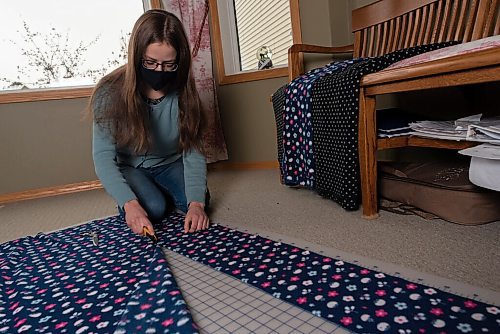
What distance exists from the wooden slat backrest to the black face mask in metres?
0.92

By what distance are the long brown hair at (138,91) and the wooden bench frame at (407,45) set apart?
53 centimetres

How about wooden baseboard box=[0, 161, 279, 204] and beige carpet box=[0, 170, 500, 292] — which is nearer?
beige carpet box=[0, 170, 500, 292]

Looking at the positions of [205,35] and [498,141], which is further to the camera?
[205,35]

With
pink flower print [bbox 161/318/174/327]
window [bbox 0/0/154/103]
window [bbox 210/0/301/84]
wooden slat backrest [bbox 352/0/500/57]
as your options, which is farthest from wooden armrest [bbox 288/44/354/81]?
pink flower print [bbox 161/318/174/327]

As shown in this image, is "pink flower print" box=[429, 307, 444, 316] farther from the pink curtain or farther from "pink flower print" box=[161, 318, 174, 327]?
the pink curtain

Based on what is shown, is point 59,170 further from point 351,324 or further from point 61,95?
point 351,324

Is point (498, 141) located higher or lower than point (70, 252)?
higher

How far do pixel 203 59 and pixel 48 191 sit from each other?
3.75 ft

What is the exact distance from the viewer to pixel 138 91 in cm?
116

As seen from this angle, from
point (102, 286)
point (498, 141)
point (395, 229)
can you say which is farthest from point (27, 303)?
point (498, 141)

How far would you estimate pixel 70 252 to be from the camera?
1.05 meters

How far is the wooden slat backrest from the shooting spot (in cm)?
121

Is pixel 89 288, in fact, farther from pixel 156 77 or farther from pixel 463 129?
pixel 463 129

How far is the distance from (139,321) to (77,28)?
6.80 ft
